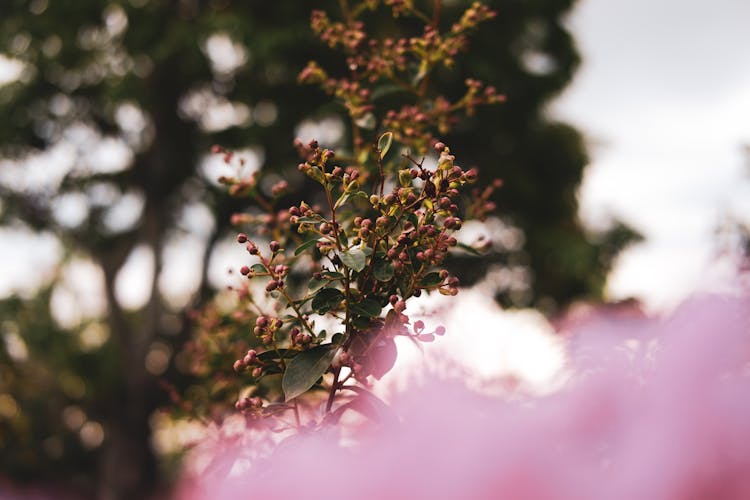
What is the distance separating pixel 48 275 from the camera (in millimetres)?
10273

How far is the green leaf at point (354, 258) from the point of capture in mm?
901

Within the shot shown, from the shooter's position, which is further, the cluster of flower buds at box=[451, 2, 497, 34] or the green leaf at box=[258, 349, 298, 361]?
the cluster of flower buds at box=[451, 2, 497, 34]

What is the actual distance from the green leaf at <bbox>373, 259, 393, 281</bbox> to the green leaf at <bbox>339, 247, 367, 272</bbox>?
5 cm

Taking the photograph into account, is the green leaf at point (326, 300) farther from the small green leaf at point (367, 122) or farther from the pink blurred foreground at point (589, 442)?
the small green leaf at point (367, 122)

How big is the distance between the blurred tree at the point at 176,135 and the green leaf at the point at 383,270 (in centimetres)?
449

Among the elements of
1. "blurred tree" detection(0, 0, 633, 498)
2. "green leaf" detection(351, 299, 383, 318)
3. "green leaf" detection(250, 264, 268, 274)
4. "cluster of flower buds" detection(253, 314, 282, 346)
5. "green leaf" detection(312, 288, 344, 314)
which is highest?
"blurred tree" detection(0, 0, 633, 498)

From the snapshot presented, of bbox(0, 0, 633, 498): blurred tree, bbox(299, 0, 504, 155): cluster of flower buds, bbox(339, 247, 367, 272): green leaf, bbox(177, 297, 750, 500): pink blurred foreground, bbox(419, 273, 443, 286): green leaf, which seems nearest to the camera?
bbox(177, 297, 750, 500): pink blurred foreground

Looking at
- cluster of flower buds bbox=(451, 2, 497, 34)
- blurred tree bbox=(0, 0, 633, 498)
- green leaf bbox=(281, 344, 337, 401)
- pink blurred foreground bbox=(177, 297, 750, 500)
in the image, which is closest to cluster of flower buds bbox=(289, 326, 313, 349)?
green leaf bbox=(281, 344, 337, 401)

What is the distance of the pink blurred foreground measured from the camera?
20.3 inches

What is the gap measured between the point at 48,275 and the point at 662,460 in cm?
1131

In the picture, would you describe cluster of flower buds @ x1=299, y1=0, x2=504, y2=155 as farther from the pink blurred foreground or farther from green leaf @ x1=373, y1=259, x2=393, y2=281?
the pink blurred foreground

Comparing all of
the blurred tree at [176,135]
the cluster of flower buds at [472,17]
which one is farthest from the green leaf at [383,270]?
the blurred tree at [176,135]

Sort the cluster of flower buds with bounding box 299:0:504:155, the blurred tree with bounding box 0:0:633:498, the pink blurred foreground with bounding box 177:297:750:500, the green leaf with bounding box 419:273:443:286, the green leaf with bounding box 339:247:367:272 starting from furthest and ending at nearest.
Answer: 1. the blurred tree with bounding box 0:0:633:498
2. the cluster of flower buds with bounding box 299:0:504:155
3. the green leaf with bounding box 419:273:443:286
4. the green leaf with bounding box 339:247:367:272
5. the pink blurred foreground with bounding box 177:297:750:500

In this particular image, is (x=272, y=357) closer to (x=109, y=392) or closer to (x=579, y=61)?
(x=579, y=61)
